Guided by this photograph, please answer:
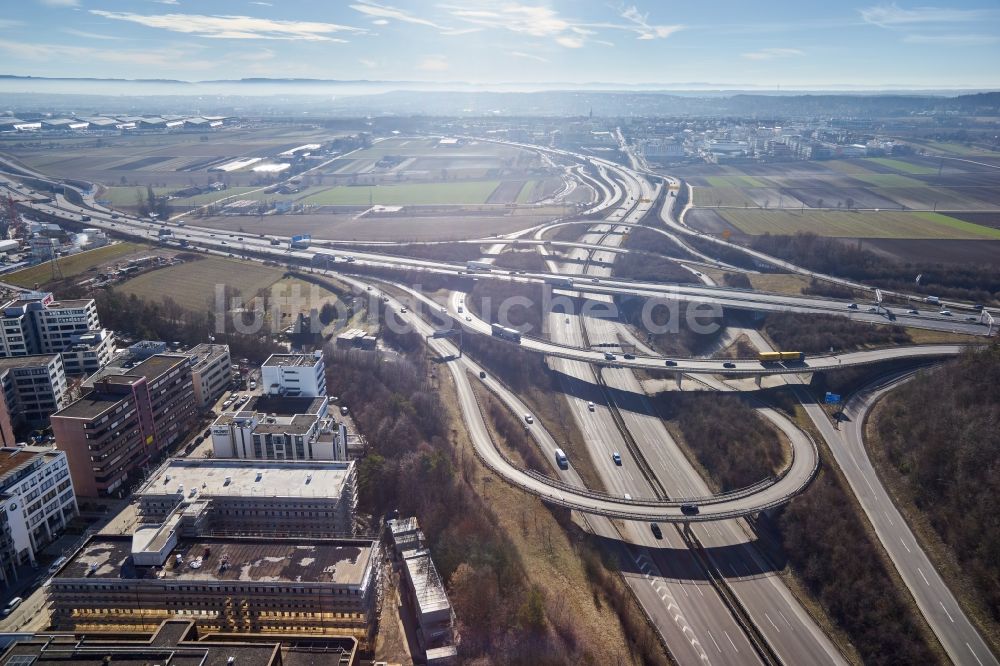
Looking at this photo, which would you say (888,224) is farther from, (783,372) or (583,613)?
(583,613)

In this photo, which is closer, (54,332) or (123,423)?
(123,423)

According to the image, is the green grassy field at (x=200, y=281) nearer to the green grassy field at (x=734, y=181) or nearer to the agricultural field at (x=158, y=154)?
the agricultural field at (x=158, y=154)

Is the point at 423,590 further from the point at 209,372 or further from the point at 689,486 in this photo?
the point at 209,372

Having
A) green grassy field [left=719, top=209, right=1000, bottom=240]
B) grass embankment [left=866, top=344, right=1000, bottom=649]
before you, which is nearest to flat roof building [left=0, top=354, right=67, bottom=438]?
grass embankment [left=866, top=344, right=1000, bottom=649]

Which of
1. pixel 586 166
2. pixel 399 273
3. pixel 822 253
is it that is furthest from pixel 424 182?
pixel 822 253

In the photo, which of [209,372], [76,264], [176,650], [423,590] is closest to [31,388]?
[209,372]

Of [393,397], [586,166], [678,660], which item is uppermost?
[586,166]
